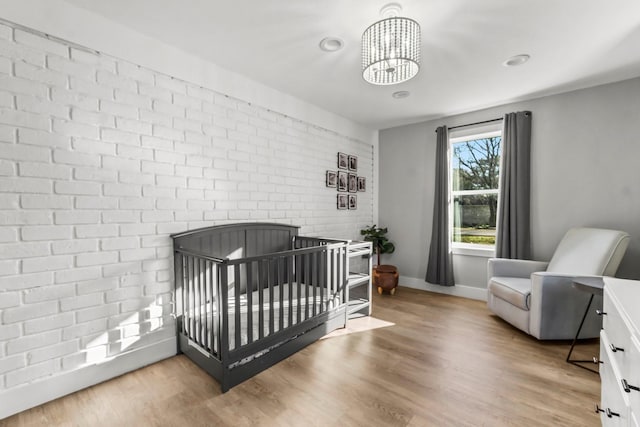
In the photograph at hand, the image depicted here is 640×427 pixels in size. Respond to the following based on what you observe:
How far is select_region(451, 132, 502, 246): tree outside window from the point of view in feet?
11.5

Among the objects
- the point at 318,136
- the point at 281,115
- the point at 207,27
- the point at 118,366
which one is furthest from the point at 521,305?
the point at 207,27

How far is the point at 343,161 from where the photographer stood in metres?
3.78

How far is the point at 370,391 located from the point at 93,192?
2153 mm

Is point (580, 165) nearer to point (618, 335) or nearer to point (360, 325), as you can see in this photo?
point (618, 335)

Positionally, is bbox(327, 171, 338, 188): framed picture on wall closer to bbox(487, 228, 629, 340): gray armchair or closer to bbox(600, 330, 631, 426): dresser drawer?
bbox(487, 228, 629, 340): gray armchair

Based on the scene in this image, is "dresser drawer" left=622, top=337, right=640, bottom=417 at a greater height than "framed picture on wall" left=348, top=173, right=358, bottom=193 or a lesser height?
lesser

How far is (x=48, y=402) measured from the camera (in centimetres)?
161

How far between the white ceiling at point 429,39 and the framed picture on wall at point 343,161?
893 millimetres

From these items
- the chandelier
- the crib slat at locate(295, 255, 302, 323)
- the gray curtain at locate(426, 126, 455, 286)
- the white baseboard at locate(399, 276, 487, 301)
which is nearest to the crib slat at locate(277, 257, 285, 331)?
the crib slat at locate(295, 255, 302, 323)

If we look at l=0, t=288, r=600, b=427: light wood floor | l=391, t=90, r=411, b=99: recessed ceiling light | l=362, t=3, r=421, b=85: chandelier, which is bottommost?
l=0, t=288, r=600, b=427: light wood floor

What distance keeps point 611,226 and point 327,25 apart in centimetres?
325

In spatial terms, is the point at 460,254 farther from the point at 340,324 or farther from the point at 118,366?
the point at 118,366

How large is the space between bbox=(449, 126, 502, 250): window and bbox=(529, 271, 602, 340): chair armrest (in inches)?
49.0

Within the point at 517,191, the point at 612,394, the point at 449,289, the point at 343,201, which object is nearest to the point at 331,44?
the point at 343,201
